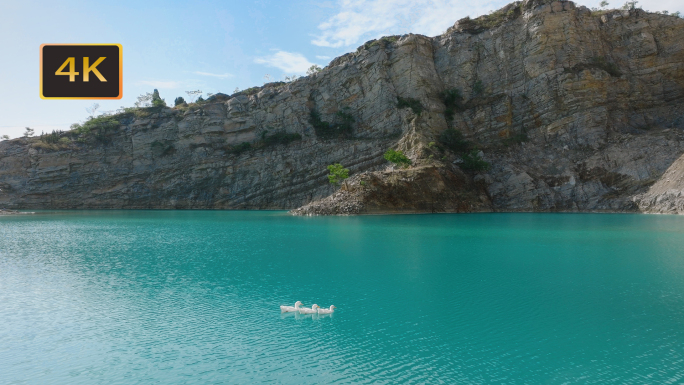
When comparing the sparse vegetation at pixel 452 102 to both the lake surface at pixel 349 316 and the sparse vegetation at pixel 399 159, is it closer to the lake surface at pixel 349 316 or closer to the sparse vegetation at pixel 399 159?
the sparse vegetation at pixel 399 159

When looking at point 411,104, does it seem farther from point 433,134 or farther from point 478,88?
point 478,88

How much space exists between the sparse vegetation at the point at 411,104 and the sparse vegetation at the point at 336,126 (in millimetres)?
8988

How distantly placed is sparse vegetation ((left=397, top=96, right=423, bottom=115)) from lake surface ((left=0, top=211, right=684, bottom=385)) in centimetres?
4505

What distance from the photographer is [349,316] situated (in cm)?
1195

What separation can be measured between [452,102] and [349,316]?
6246 centimetres

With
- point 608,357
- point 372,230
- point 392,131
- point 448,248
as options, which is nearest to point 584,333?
point 608,357

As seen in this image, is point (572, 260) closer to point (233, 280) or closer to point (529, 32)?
point (233, 280)

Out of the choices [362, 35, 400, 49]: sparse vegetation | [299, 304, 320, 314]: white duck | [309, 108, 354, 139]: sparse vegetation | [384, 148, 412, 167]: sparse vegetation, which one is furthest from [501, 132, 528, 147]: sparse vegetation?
[299, 304, 320, 314]: white duck

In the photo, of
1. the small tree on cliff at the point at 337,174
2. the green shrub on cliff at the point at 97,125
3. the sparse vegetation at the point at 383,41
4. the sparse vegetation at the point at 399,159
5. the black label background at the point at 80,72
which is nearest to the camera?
the black label background at the point at 80,72

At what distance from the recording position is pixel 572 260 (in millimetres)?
20031

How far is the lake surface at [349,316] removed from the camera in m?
8.56

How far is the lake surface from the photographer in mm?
8562

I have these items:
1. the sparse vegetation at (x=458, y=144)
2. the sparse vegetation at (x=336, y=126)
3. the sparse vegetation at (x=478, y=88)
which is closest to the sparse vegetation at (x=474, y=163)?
the sparse vegetation at (x=458, y=144)

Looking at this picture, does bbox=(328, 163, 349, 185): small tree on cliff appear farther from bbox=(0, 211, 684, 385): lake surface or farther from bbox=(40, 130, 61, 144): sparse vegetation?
bbox=(40, 130, 61, 144): sparse vegetation
